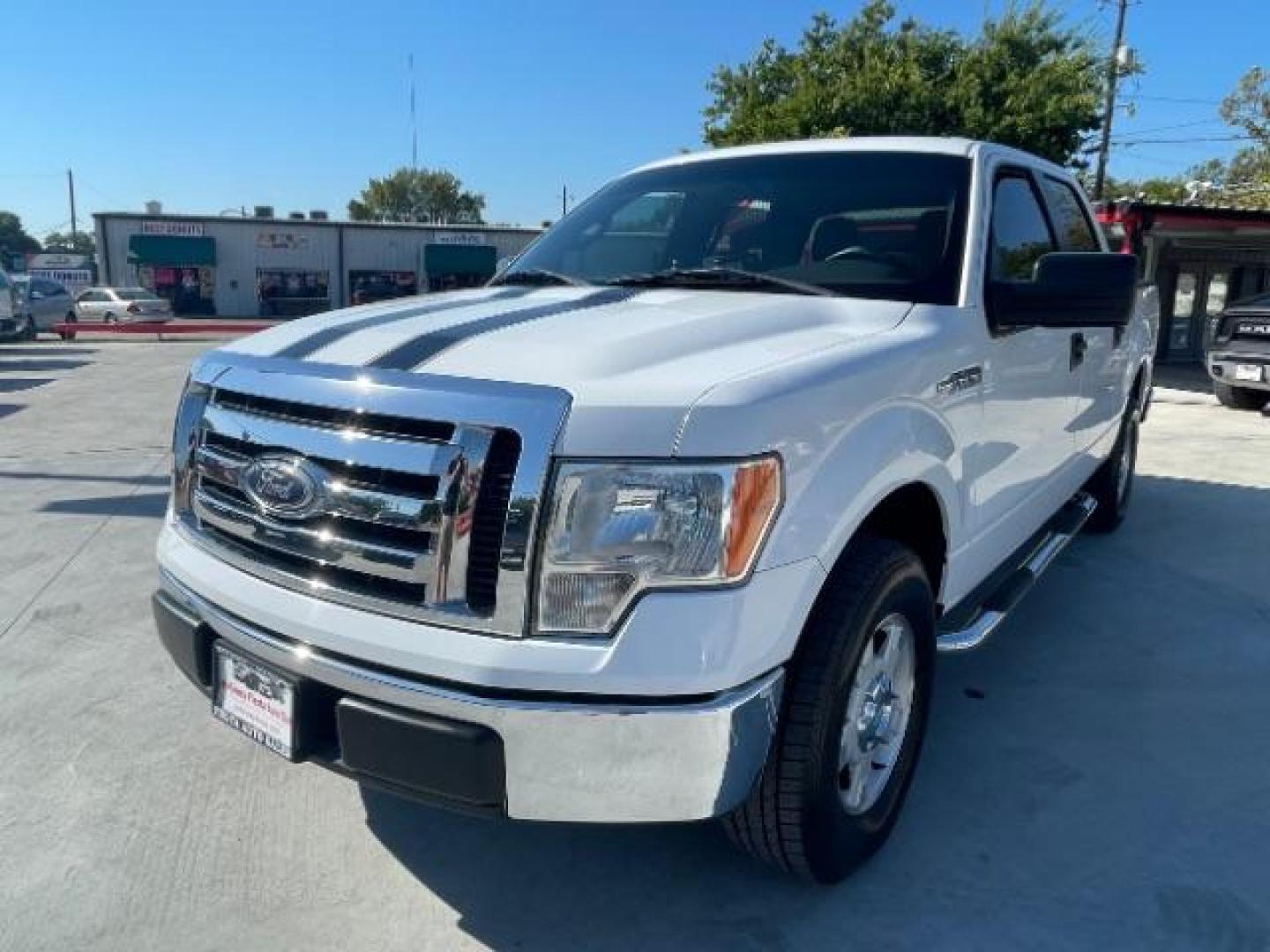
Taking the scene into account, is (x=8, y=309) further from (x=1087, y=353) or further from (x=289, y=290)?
(x=289, y=290)

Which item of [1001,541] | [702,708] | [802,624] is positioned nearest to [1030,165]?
[1001,541]

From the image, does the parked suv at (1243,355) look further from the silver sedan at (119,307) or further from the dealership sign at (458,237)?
the dealership sign at (458,237)

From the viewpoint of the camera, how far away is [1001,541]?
11.2 feet

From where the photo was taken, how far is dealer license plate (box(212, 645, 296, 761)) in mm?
2115

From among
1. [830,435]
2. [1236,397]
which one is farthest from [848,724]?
[1236,397]

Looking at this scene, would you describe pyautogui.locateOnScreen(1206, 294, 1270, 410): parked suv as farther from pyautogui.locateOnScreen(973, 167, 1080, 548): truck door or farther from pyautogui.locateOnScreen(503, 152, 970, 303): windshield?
pyautogui.locateOnScreen(503, 152, 970, 303): windshield

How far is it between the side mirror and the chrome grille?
167 cm

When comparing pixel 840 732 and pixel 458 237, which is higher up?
pixel 458 237

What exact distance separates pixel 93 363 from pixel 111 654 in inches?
571

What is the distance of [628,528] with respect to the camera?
181cm

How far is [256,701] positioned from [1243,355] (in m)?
12.0

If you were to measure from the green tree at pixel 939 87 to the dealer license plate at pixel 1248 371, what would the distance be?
30.7 ft

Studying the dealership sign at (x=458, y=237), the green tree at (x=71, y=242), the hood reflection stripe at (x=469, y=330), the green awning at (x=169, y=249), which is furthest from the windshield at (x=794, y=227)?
the green tree at (x=71, y=242)

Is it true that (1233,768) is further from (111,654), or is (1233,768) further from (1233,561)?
(111,654)
